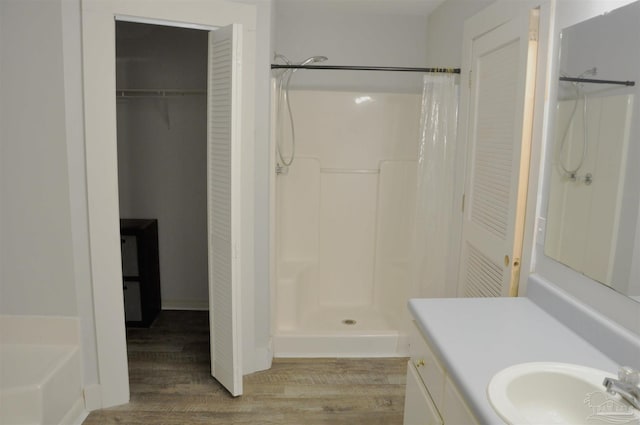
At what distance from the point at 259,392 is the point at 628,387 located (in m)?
2.01

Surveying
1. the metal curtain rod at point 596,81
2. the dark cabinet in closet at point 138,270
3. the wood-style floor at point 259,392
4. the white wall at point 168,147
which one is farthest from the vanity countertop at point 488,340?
the white wall at point 168,147

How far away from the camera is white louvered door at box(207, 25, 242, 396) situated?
241 centimetres

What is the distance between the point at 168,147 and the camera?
148 inches

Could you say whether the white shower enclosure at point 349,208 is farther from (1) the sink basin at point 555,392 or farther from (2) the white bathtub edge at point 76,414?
(1) the sink basin at point 555,392

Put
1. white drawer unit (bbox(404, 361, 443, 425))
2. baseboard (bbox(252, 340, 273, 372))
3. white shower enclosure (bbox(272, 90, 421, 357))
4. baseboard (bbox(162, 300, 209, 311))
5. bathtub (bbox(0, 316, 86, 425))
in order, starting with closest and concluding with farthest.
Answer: white drawer unit (bbox(404, 361, 443, 425)), bathtub (bbox(0, 316, 86, 425)), baseboard (bbox(252, 340, 273, 372)), white shower enclosure (bbox(272, 90, 421, 357)), baseboard (bbox(162, 300, 209, 311))

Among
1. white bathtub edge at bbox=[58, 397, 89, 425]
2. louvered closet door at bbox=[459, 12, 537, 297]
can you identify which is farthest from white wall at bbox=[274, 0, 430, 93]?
white bathtub edge at bbox=[58, 397, 89, 425]

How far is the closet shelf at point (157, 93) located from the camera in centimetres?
356

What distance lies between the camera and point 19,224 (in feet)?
7.72

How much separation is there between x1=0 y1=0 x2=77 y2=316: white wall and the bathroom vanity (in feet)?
5.61

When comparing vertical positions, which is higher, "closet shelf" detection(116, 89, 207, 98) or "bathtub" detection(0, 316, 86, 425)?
"closet shelf" detection(116, 89, 207, 98)

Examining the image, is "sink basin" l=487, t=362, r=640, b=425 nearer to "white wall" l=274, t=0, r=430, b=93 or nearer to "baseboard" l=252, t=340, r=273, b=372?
"baseboard" l=252, t=340, r=273, b=372

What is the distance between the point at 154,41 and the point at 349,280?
2290 millimetres

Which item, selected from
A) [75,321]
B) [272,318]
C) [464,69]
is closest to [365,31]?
[464,69]

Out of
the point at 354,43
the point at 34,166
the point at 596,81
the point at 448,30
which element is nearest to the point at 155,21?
the point at 34,166
